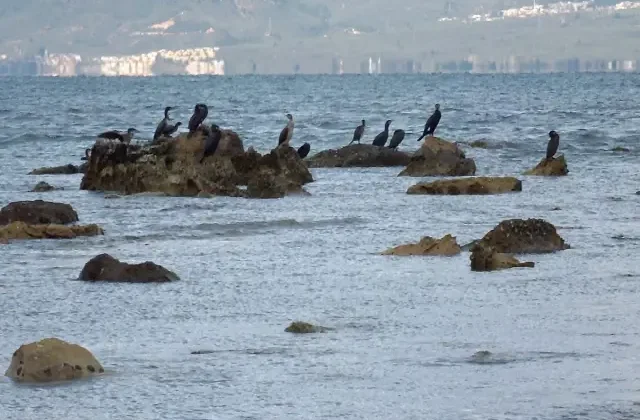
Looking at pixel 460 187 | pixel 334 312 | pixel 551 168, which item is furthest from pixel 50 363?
pixel 551 168

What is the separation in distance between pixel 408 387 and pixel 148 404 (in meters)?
1.53

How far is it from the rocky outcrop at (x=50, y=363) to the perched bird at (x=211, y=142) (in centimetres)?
1390

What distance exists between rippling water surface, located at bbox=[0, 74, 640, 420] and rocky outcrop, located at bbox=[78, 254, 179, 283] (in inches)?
6.6

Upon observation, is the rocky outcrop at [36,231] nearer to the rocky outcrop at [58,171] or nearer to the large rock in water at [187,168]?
the large rock in water at [187,168]

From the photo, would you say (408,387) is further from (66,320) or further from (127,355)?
(66,320)

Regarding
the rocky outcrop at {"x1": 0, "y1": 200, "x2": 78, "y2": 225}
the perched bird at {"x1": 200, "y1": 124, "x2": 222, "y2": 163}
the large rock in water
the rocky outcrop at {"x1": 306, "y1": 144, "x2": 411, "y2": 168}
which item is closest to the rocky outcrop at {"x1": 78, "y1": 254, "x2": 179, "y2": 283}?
the rocky outcrop at {"x1": 0, "y1": 200, "x2": 78, "y2": 225}

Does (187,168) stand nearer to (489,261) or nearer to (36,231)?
(36,231)

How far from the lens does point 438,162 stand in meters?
26.7

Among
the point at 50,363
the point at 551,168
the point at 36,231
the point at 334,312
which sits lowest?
the point at 551,168

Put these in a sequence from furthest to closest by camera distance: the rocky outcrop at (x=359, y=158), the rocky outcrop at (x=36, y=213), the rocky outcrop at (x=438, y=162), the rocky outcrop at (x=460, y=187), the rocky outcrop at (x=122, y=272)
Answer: the rocky outcrop at (x=359, y=158) < the rocky outcrop at (x=438, y=162) < the rocky outcrop at (x=460, y=187) < the rocky outcrop at (x=36, y=213) < the rocky outcrop at (x=122, y=272)

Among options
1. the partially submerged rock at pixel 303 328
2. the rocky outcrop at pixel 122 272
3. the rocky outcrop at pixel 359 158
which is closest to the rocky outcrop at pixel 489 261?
the rocky outcrop at pixel 122 272

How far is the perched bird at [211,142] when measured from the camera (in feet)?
75.0

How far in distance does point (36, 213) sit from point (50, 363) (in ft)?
30.4

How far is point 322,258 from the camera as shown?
48.4ft
